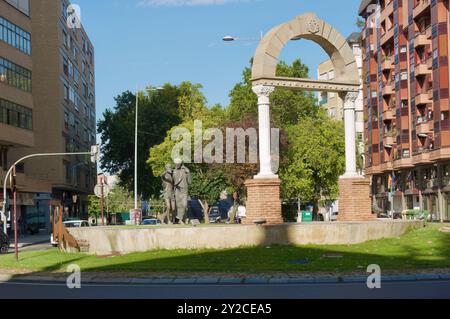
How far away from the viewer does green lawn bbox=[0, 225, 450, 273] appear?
16156mm

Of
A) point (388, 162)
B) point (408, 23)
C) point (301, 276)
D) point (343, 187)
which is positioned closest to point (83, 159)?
point (388, 162)

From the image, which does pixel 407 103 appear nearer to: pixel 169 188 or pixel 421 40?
pixel 421 40

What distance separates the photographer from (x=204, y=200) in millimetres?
47656

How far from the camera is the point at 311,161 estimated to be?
5044 cm

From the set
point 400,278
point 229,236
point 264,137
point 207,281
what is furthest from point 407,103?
point 207,281

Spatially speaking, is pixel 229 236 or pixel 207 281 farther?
pixel 229 236

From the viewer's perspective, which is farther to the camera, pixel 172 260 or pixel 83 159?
pixel 83 159

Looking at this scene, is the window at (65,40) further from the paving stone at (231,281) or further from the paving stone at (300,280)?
the paving stone at (300,280)

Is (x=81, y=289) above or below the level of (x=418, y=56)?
below

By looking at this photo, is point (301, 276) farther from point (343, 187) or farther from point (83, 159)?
point (83, 159)

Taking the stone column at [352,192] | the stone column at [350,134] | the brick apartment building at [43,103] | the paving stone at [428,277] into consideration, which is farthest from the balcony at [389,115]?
the paving stone at [428,277]

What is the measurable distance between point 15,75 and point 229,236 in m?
34.6

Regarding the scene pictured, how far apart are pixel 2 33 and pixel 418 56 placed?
36.3 meters
